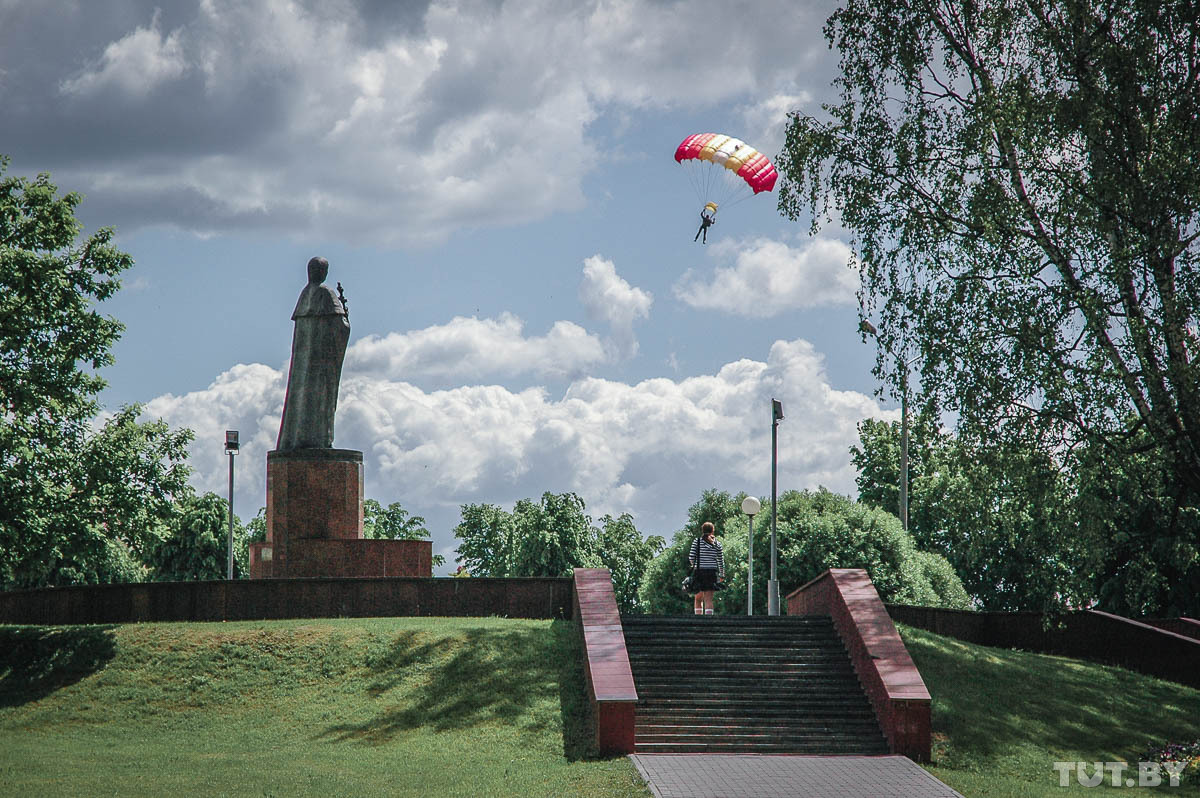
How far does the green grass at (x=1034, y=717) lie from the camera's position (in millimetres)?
15367

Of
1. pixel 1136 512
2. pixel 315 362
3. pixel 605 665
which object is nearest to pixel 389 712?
pixel 605 665

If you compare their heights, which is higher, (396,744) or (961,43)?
(961,43)

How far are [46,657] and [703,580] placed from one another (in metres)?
10.6

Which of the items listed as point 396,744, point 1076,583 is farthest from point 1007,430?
point 396,744

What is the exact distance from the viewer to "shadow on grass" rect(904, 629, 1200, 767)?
1697 centimetres

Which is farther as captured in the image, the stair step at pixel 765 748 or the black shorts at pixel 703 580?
the black shorts at pixel 703 580

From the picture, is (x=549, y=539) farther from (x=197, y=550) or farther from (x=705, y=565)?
(x=705, y=565)

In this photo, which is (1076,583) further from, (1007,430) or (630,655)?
(630,655)

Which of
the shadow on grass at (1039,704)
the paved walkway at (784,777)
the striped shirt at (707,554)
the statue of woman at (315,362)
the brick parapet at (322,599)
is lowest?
the paved walkway at (784,777)

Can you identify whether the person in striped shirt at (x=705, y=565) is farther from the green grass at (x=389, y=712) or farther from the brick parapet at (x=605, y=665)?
the green grass at (x=389, y=712)

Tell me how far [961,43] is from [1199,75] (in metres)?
3.95

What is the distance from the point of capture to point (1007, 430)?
2014cm

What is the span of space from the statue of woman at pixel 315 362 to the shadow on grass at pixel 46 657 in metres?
6.07

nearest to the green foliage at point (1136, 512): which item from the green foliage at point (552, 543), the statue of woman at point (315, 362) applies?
the statue of woman at point (315, 362)
